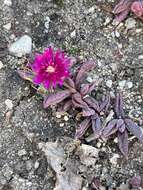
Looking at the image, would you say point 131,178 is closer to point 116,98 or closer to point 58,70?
point 116,98

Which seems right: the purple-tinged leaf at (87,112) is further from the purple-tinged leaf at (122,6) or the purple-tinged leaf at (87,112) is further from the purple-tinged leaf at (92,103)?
the purple-tinged leaf at (122,6)

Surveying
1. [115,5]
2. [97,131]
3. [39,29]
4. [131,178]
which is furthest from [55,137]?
[115,5]

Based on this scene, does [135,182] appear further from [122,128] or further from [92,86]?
[92,86]

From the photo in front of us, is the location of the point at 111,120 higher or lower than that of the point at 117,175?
higher

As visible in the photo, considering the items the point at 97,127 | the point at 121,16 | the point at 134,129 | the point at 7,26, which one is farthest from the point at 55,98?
the point at 121,16

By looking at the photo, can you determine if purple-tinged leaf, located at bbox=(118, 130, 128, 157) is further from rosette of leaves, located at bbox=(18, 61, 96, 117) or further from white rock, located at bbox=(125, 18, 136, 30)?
white rock, located at bbox=(125, 18, 136, 30)

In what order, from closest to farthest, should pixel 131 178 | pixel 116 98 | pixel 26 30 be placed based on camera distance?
pixel 131 178
pixel 116 98
pixel 26 30

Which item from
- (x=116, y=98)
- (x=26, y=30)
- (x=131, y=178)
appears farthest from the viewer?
(x=26, y=30)
